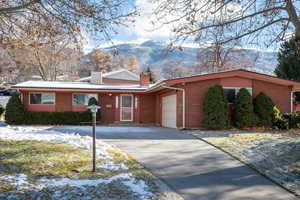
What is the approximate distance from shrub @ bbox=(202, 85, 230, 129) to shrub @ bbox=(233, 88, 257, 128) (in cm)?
75

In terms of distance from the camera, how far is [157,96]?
62.1 feet

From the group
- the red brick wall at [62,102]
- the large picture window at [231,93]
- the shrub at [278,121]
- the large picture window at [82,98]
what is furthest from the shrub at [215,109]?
the red brick wall at [62,102]

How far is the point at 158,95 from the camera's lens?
1873 centimetres

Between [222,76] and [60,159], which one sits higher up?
[222,76]

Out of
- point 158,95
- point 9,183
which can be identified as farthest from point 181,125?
point 9,183

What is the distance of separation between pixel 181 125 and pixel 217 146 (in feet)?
18.6

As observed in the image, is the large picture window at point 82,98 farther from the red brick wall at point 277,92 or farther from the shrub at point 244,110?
the red brick wall at point 277,92

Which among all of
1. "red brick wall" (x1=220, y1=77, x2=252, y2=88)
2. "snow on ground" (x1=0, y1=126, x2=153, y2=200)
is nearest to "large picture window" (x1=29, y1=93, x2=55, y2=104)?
"red brick wall" (x1=220, y1=77, x2=252, y2=88)

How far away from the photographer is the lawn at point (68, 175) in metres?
4.25

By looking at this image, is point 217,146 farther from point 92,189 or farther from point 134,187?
point 92,189

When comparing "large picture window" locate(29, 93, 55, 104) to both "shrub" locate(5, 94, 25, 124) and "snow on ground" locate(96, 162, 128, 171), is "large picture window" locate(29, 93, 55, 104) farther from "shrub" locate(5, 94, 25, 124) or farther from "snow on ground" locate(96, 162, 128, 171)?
"snow on ground" locate(96, 162, 128, 171)

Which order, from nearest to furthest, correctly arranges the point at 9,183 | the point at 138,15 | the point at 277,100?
the point at 9,183 → the point at 138,15 → the point at 277,100

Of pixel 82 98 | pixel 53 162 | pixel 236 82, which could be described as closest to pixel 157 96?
pixel 82 98

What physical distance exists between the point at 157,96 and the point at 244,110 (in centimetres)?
660
